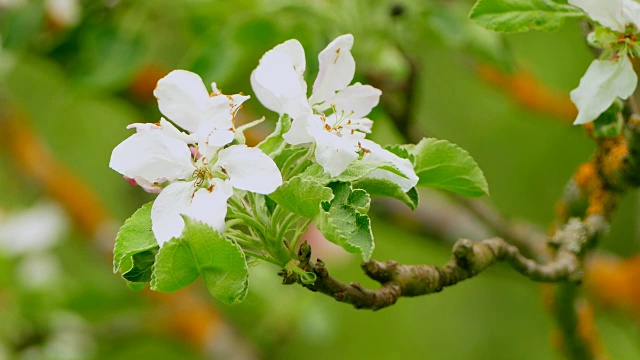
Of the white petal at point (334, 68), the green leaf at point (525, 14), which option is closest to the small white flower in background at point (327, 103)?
the white petal at point (334, 68)

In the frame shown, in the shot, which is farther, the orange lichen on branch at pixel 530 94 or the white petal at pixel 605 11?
the orange lichen on branch at pixel 530 94

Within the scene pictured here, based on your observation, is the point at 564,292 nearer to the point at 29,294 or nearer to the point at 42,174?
the point at 29,294

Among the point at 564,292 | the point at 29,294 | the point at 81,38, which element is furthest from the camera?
the point at 29,294

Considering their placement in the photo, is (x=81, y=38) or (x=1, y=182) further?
(x=1, y=182)

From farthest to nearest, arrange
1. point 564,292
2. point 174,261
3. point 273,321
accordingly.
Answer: point 273,321 → point 564,292 → point 174,261

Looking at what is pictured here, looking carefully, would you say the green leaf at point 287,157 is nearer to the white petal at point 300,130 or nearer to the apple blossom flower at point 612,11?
the white petal at point 300,130

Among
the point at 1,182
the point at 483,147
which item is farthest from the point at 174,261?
the point at 1,182

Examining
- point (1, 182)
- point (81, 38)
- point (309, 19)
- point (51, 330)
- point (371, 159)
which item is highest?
point (371, 159)

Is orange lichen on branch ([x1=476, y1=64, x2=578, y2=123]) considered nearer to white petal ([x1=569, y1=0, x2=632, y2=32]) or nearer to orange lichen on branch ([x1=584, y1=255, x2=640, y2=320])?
orange lichen on branch ([x1=584, y1=255, x2=640, y2=320])

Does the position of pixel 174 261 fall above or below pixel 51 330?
above
